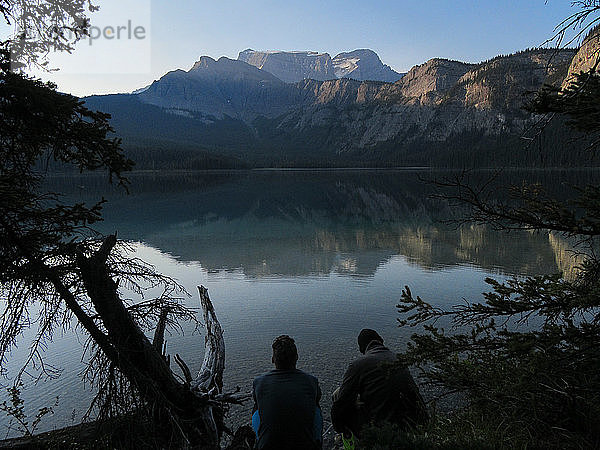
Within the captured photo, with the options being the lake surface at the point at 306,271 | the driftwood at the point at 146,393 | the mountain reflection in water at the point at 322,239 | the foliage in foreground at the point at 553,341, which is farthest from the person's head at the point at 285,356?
the mountain reflection in water at the point at 322,239

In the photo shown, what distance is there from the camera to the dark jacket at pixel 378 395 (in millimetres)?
5480

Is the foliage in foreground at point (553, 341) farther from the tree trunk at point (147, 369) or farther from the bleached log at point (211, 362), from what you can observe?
the bleached log at point (211, 362)

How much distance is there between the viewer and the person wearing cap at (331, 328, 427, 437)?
5480 mm

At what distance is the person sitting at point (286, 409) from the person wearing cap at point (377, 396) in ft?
2.52

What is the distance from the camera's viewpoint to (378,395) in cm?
552

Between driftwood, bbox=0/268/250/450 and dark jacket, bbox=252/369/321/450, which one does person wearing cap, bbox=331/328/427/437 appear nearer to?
dark jacket, bbox=252/369/321/450

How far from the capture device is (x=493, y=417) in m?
6.35

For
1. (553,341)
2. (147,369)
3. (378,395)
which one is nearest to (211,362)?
(147,369)

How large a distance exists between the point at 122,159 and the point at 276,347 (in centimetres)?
316

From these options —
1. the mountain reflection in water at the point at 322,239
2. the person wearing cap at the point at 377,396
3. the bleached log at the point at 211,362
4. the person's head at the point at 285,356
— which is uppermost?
the person's head at the point at 285,356

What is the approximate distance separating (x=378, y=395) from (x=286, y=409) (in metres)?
1.34

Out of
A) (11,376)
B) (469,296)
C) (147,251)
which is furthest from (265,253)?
(11,376)

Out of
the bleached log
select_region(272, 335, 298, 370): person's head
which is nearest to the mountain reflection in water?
the bleached log

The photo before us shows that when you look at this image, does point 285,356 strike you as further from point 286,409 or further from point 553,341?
point 553,341
